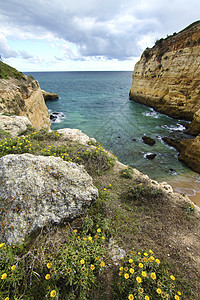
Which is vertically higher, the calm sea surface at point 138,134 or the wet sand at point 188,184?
the calm sea surface at point 138,134

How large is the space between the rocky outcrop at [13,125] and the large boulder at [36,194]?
497 centimetres

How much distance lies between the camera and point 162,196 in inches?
212

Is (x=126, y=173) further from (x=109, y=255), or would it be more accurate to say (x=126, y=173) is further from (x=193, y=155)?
(x=193, y=155)

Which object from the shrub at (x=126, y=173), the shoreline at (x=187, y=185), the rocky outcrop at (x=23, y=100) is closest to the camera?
the shrub at (x=126, y=173)

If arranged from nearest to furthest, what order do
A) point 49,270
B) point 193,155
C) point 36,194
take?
point 49,270 < point 36,194 < point 193,155

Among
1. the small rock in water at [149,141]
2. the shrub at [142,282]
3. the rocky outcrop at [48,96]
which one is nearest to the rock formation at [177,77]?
the small rock in water at [149,141]

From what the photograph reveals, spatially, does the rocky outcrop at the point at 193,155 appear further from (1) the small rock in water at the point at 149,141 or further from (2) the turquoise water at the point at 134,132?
(1) the small rock in water at the point at 149,141

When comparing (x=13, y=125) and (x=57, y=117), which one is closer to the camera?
(x=13, y=125)

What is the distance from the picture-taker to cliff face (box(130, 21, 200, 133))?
70.3 ft

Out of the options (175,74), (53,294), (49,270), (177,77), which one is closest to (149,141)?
(177,77)

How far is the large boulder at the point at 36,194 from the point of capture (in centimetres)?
308

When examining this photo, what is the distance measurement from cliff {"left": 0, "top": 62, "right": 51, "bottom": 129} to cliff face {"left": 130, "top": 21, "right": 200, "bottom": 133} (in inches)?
765

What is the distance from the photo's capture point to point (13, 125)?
8.65 meters

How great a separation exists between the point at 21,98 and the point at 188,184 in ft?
54.6
